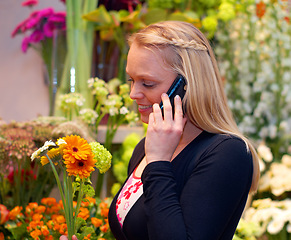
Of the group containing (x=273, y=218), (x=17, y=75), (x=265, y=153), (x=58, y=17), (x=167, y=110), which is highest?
(x=58, y=17)

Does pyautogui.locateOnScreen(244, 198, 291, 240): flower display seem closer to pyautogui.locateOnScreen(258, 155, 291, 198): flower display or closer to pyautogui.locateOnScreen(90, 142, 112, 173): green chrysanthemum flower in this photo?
pyautogui.locateOnScreen(258, 155, 291, 198): flower display

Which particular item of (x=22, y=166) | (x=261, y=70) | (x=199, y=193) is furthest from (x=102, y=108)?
(x=261, y=70)

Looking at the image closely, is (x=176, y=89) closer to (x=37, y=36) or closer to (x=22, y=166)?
(x=22, y=166)

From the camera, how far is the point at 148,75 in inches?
26.9

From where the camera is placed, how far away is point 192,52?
702mm

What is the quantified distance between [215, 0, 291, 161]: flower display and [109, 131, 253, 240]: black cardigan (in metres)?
0.98

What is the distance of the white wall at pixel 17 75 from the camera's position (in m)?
Result: 1.58

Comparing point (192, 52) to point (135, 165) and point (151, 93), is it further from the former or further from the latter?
point (135, 165)

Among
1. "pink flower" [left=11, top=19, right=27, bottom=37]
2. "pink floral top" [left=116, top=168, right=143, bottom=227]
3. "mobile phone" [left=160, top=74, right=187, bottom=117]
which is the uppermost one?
"pink flower" [left=11, top=19, right=27, bottom=37]

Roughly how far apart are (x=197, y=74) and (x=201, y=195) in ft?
0.70

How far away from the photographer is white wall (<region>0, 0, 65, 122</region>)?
5.20 feet

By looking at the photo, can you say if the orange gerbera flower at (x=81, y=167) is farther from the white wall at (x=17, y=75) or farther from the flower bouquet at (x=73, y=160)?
the white wall at (x=17, y=75)

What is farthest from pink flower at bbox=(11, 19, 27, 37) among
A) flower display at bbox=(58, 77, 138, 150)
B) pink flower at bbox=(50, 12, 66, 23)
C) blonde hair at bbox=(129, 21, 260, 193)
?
blonde hair at bbox=(129, 21, 260, 193)

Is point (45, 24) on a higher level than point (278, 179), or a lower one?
higher
